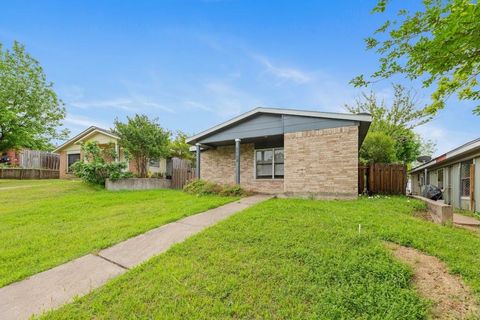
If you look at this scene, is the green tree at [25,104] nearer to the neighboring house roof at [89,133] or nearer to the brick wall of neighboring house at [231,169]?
the neighboring house roof at [89,133]

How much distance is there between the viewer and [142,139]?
13.5m

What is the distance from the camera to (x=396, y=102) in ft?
67.6

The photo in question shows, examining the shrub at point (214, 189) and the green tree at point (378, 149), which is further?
the green tree at point (378, 149)

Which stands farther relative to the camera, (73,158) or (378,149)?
(73,158)

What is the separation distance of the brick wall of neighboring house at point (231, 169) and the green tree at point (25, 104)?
12955 mm

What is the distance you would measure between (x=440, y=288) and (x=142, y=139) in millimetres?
13747

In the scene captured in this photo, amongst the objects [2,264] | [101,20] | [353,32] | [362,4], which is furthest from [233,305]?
[101,20]

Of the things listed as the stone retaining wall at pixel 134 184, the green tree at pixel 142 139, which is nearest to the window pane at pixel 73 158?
the green tree at pixel 142 139

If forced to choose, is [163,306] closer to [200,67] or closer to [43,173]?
[200,67]

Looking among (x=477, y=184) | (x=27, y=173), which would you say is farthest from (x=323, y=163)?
(x=27, y=173)

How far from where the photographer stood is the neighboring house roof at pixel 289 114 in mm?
8102

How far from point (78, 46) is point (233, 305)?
42.2ft

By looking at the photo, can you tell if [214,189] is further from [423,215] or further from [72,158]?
[72,158]

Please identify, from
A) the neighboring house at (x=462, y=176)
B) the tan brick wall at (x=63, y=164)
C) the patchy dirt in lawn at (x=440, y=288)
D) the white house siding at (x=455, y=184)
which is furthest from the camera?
the tan brick wall at (x=63, y=164)
